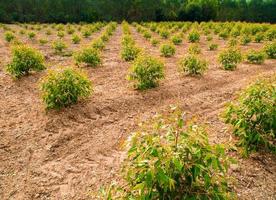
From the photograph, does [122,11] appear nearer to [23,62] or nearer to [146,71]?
[23,62]

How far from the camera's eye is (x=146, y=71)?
782 centimetres

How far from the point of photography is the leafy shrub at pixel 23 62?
29.5ft

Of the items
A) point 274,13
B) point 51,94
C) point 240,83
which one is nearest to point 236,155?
point 51,94

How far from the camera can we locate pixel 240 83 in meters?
8.78

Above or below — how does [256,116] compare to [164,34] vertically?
above

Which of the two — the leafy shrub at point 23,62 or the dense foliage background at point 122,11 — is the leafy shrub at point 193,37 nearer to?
the leafy shrub at point 23,62

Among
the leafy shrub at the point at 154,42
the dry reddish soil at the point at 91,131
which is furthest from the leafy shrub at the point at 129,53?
the leafy shrub at the point at 154,42

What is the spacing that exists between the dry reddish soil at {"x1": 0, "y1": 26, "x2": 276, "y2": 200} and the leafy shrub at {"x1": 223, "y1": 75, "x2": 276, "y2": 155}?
0.24 meters

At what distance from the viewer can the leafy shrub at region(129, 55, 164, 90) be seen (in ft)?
25.6

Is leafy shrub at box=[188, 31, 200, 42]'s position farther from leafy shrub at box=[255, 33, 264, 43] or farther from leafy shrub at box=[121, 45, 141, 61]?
leafy shrub at box=[121, 45, 141, 61]

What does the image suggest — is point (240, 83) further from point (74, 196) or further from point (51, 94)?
point (74, 196)

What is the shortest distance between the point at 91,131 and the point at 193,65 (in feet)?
14.7

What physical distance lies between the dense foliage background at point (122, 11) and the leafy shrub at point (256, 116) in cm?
4075

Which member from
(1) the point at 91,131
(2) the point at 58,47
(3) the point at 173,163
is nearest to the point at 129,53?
(2) the point at 58,47
